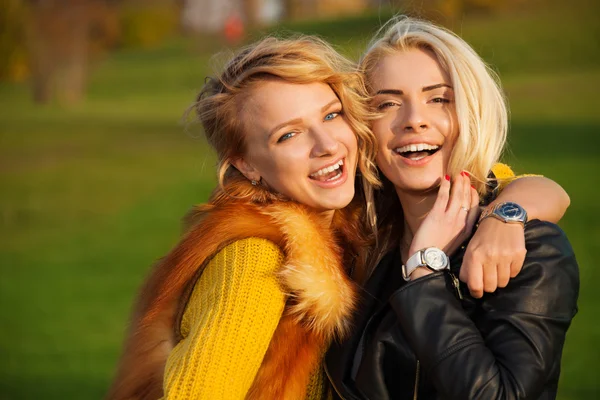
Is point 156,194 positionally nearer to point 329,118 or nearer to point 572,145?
point 572,145

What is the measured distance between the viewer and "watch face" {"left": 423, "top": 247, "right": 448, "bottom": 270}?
3133mm

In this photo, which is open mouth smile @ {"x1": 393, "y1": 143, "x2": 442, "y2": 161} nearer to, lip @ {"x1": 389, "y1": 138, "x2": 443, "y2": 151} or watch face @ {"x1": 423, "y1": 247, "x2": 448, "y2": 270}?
lip @ {"x1": 389, "y1": 138, "x2": 443, "y2": 151}

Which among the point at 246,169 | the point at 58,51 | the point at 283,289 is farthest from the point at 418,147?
the point at 58,51

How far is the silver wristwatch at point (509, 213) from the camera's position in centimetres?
306

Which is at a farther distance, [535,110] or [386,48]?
[535,110]

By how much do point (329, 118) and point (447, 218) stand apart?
66cm

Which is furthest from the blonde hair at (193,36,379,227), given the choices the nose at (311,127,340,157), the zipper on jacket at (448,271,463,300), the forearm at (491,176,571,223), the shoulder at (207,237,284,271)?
the zipper on jacket at (448,271,463,300)

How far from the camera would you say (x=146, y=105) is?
88.9 ft

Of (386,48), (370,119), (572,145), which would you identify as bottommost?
(572,145)

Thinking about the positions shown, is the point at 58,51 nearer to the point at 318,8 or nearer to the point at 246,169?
the point at 318,8

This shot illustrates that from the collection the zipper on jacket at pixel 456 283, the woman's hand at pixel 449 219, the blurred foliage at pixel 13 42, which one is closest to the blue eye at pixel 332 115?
the woman's hand at pixel 449 219

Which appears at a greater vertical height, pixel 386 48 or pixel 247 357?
pixel 386 48

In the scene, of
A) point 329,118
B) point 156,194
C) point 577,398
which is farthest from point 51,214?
point 329,118

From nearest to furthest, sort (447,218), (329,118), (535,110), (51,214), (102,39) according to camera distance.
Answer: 1. (447,218)
2. (329,118)
3. (51,214)
4. (535,110)
5. (102,39)
